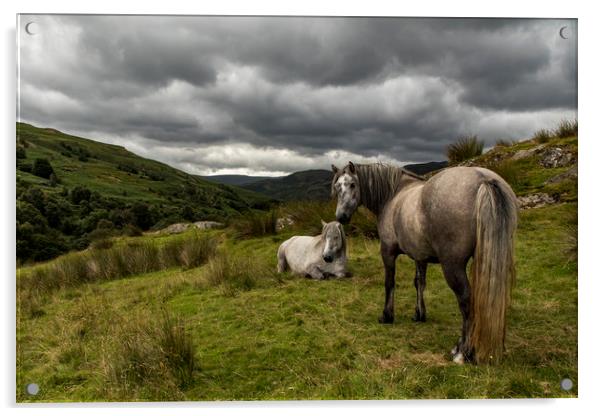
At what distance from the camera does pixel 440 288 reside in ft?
17.0

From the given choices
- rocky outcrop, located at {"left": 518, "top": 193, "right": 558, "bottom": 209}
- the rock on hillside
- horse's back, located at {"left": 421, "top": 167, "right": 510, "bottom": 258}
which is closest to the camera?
horse's back, located at {"left": 421, "top": 167, "right": 510, "bottom": 258}

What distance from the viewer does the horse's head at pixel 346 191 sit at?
12.8 feet

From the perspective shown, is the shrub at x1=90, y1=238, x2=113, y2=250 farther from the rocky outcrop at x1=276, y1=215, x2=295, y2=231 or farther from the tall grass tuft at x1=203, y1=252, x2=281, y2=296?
the rocky outcrop at x1=276, y1=215, x2=295, y2=231

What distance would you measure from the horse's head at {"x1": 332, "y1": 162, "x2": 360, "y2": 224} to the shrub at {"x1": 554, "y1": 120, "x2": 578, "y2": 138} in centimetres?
256

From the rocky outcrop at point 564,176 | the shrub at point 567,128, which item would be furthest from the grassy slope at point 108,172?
the rocky outcrop at point 564,176

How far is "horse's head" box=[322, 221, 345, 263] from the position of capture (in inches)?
217

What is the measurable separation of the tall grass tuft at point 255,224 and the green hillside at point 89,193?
2.14ft

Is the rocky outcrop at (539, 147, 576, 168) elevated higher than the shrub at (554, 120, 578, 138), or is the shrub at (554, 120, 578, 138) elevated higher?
the shrub at (554, 120, 578, 138)

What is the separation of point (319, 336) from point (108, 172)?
3.25 metres

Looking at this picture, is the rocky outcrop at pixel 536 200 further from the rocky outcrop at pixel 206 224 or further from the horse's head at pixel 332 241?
the rocky outcrop at pixel 206 224

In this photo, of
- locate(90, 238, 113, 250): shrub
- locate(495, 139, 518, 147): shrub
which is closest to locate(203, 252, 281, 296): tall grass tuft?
locate(90, 238, 113, 250): shrub

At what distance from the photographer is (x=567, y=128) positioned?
4.39 metres

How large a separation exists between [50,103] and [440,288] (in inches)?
210

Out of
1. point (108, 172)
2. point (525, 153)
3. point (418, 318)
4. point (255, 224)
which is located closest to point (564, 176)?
point (525, 153)
